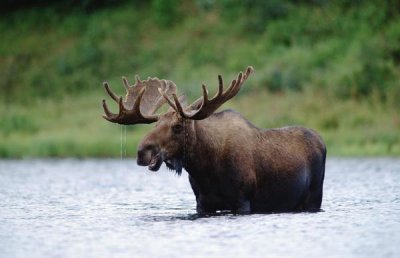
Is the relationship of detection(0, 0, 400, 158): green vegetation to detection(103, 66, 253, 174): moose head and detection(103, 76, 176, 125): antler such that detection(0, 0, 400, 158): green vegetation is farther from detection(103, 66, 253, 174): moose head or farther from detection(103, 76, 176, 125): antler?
detection(103, 66, 253, 174): moose head

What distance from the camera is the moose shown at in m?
16.4

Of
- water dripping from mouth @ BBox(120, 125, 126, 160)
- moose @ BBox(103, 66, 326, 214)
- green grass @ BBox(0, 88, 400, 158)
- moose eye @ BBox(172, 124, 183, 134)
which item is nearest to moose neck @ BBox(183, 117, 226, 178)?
moose @ BBox(103, 66, 326, 214)

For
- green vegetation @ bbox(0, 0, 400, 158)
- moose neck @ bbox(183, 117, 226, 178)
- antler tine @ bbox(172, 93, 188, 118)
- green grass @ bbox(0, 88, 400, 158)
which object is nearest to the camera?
antler tine @ bbox(172, 93, 188, 118)

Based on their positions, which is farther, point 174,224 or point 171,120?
point 171,120

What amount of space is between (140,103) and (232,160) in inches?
68.9

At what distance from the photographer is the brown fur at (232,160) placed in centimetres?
1639

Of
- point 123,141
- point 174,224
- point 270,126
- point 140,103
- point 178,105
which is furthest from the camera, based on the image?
point 123,141

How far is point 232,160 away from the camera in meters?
16.6

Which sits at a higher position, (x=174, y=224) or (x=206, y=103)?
(x=206, y=103)

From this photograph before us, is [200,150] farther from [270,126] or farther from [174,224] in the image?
[270,126]

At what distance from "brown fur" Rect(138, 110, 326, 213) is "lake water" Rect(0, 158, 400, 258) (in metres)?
0.37

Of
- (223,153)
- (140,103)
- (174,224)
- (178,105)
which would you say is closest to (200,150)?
(223,153)

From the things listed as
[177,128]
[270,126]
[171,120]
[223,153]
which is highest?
[171,120]

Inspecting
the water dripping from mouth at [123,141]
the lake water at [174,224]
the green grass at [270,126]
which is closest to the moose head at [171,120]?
the lake water at [174,224]
